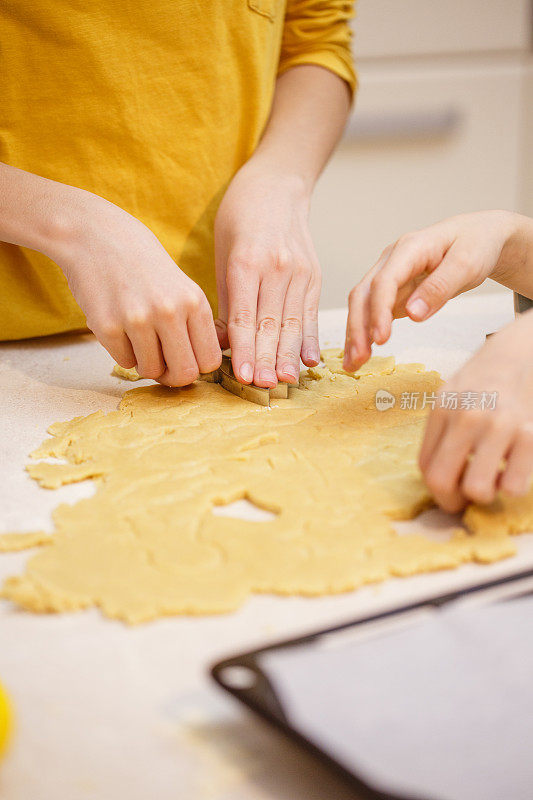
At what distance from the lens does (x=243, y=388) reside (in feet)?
2.65

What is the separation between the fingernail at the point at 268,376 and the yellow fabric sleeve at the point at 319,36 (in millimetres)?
550

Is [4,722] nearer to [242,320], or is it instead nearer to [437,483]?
[437,483]

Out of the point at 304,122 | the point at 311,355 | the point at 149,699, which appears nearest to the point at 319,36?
the point at 304,122

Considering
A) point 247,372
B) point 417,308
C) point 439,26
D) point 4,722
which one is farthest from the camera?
point 439,26

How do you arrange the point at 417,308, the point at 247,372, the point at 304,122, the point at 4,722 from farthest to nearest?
the point at 304,122, the point at 247,372, the point at 417,308, the point at 4,722

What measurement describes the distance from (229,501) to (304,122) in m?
0.65

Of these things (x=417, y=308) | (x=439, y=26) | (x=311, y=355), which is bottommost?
(x=311, y=355)

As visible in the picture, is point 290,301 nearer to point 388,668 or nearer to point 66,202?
point 66,202

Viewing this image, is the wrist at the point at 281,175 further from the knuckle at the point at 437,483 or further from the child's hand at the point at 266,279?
the knuckle at the point at 437,483

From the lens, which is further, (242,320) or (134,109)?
(134,109)

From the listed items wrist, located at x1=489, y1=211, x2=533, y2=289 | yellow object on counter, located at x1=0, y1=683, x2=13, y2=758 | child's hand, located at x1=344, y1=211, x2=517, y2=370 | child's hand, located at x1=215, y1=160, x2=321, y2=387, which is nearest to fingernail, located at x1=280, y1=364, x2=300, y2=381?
child's hand, located at x1=215, y1=160, x2=321, y2=387

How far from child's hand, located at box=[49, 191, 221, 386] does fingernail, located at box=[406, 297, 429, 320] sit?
0.68ft

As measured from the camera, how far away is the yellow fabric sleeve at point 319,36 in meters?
1.10

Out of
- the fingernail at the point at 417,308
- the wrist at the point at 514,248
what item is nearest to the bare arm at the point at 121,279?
the fingernail at the point at 417,308
